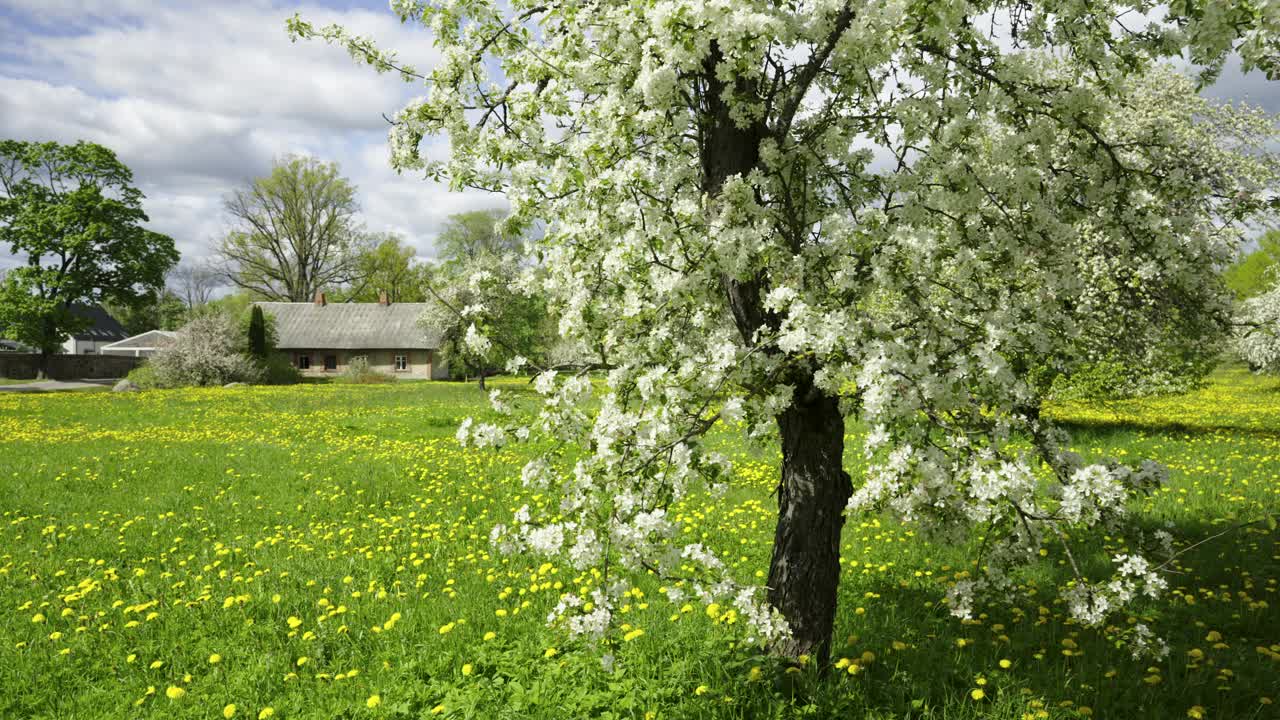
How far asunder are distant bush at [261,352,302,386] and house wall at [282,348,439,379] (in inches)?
458

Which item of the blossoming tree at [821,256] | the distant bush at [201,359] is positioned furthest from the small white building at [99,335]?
the blossoming tree at [821,256]

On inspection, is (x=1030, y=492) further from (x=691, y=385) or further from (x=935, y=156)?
(x=935, y=156)

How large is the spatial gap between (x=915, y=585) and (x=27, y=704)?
6728 millimetres

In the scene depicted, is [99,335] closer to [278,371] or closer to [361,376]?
[361,376]

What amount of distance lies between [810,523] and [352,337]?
55480 mm

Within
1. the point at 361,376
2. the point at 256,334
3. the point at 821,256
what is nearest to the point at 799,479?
the point at 821,256

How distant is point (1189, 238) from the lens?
4242mm

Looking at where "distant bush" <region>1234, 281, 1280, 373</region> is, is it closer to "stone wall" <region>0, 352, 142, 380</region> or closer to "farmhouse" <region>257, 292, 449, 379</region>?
"farmhouse" <region>257, 292, 449, 379</region>

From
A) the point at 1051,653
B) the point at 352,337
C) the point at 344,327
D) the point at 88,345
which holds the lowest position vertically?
the point at 1051,653

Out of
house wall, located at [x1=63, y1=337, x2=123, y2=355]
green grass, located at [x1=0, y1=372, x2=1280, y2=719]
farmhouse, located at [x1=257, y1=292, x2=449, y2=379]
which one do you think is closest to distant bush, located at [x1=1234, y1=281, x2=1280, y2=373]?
green grass, located at [x1=0, y1=372, x2=1280, y2=719]

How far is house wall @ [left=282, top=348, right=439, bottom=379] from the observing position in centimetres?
5522

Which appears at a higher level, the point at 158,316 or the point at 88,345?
the point at 158,316

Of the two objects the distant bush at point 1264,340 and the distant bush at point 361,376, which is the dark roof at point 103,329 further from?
the distant bush at point 1264,340

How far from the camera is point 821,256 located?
12.9 ft
